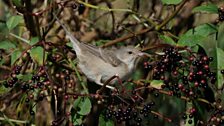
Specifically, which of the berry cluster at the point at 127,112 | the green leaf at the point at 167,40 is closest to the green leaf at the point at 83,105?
the berry cluster at the point at 127,112

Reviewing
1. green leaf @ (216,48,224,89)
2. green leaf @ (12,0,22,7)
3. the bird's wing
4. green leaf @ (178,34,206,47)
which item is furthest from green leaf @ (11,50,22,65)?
green leaf @ (216,48,224,89)

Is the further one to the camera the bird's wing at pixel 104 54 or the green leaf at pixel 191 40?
the bird's wing at pixel 104 54

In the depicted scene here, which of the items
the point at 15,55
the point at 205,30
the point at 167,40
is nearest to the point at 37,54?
the point at 15,55

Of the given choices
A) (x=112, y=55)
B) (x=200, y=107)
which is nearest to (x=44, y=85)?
(x=200, y=107)

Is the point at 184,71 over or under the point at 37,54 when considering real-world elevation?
under

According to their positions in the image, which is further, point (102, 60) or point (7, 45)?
point (102, 60)

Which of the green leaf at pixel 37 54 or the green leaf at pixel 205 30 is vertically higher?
the green leaf at pixel 205 30

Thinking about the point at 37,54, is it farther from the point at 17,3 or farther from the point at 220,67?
the point at 220,67

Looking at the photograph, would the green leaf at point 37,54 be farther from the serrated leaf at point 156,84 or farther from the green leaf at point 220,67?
the green leaf at point 220,67
